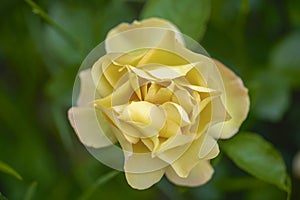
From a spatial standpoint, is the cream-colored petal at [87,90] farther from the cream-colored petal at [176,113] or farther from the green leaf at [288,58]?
the green leaf at [288,58]

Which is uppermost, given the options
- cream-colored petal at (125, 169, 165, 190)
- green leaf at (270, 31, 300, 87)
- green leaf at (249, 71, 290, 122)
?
cream-colored petal at (125, 169, 165, 190)

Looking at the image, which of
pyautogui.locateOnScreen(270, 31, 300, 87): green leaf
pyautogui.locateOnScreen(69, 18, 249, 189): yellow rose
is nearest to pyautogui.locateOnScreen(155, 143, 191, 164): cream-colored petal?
pyautogui.locateOnScreen(69, 18, 249, 189): yellow rose

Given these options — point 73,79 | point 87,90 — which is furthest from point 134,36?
point 73,79

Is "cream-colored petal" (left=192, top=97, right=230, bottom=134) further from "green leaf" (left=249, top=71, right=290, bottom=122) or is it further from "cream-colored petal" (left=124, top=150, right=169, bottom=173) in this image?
"green leaf" (left=249, top=71, right=290, bottom=122)

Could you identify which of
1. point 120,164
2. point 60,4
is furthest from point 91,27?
point 120,164

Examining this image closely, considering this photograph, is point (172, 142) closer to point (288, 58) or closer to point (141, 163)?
point (141, 163)

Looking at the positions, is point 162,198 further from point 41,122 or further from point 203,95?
point 203,95

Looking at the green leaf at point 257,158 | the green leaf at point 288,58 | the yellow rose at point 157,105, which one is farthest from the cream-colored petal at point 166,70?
the green leaf at point 288,58
